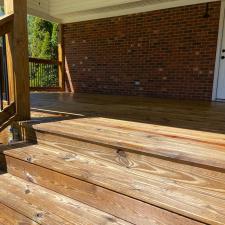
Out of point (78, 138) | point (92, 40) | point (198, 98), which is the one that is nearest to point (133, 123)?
point (78, 138)

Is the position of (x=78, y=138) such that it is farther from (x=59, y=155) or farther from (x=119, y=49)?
(x=119, y=49)

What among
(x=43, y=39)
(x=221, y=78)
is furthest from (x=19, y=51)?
(x=43, y=39)

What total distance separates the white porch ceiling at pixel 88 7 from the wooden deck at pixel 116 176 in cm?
377

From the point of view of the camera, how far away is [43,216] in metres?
1.31

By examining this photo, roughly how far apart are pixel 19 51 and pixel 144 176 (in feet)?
5.04

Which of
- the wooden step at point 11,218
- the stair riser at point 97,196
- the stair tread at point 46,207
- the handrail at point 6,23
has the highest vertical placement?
the handrail at point 6,23

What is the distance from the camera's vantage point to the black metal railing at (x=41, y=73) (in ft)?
21.7

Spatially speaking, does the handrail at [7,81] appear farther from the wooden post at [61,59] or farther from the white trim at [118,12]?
the wooden post at [61,59]

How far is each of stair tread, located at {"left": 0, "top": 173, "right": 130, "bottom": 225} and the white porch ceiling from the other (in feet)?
14.4

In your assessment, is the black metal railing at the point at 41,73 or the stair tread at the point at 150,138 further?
the black metal railing at the point at 41,73

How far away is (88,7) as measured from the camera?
17.8 feet

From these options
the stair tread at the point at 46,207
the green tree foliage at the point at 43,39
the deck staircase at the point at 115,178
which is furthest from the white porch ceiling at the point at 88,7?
the green tree foliage at the point at 43,39

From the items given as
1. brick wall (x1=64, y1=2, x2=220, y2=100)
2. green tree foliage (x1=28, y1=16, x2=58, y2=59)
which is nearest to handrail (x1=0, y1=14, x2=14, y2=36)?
brick wall (x1=64, y1=2, x2=220, y2=100)

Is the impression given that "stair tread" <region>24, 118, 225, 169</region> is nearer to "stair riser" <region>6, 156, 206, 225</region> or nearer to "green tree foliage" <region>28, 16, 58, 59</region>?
"stair riser" <region>6, 156, 206, 225</region>
